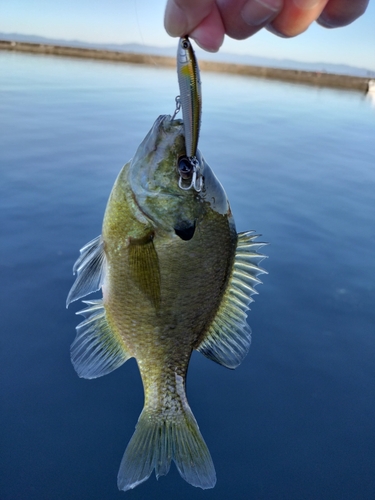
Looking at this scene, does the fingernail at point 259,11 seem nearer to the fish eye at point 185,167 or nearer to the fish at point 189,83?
the fish at point 189,83

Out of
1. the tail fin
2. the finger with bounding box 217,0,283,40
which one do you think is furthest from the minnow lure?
the tail fin

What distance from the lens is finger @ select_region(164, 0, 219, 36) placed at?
0.99 m

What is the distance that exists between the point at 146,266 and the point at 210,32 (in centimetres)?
81

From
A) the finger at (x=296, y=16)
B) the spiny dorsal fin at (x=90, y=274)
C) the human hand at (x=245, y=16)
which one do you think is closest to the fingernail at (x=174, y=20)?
the human hand at (x=245, y=16)

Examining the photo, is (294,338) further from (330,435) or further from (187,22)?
(187,22)

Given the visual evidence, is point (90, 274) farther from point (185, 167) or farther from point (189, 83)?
point (189, 83)

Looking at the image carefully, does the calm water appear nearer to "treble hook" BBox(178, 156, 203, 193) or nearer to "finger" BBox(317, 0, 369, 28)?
"treble hook" BBox(178, 156, 203, 193)

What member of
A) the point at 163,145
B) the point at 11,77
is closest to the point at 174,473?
the point at 163,145

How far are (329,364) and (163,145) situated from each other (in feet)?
8.59

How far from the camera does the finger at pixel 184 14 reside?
99cm

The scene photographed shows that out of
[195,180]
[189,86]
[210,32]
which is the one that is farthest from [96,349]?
[210,32]

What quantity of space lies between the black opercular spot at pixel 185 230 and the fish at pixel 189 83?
399mm

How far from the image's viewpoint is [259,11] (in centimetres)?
106

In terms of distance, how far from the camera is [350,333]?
370 cm
